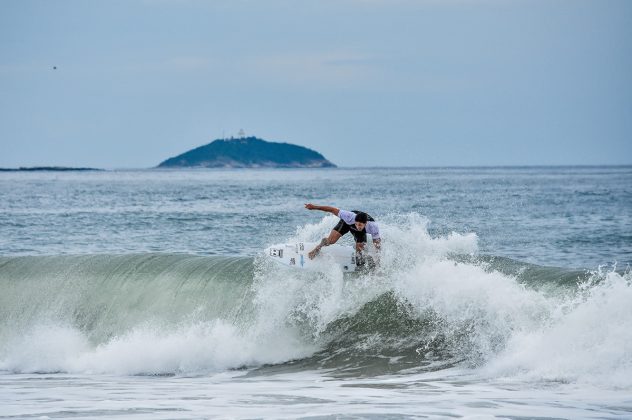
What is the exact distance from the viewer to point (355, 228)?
51.1ft

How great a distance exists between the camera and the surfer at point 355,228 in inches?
604

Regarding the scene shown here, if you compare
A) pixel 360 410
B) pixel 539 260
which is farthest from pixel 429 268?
pixel 539 260

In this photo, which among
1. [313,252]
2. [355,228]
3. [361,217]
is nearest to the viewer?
[361,217]

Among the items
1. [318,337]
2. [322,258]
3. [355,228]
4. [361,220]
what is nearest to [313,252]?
[322,258]

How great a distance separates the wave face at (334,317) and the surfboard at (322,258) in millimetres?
151

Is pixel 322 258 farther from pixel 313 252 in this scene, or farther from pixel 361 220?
pixel 361 220

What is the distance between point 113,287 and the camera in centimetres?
1880

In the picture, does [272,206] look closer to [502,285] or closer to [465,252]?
[465,252]

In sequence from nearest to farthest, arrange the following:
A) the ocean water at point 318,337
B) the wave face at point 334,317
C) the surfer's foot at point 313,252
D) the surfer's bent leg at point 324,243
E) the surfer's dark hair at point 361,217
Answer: the ocean water at point 318,337, the wave face at point 334,317, the surfer's dark hair at point 361,217, the surfer's bent leg at point 324,243, the surfer's foot at point 313,252

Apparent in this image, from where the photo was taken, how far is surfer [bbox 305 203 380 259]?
15.3 meters

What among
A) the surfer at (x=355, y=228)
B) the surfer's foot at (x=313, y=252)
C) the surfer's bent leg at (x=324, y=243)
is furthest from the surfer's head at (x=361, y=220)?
the surfer's foot at (x=313, y=252)

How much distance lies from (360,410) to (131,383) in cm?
463

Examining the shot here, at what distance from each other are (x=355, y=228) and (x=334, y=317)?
63.1 inches

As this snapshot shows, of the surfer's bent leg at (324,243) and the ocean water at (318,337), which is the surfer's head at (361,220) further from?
the ocean water at (318,337)
